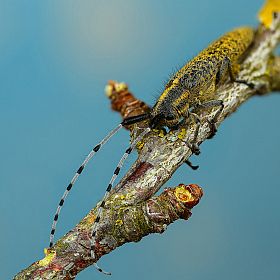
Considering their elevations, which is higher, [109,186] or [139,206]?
[109,186]

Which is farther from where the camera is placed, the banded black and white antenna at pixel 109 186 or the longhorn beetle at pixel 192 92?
the longhorn beetle at pixel 192 92

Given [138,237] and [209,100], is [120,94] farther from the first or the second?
[138,237]

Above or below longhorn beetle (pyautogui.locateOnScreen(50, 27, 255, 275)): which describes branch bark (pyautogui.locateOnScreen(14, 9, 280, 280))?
below

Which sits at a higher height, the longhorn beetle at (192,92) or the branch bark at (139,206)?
the longhorn beetle at (192,92)

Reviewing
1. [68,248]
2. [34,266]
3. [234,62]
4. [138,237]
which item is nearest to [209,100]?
[234,62]

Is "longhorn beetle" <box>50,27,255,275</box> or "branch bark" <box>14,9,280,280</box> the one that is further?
"longhorn beetle" <box>50,27,255,275</box>

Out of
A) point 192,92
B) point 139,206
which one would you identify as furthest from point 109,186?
point 192,92

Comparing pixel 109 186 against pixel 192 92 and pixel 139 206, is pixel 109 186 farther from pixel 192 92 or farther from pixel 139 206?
pixel 192 92

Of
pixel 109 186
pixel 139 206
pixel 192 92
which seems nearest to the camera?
pixel 139 206
